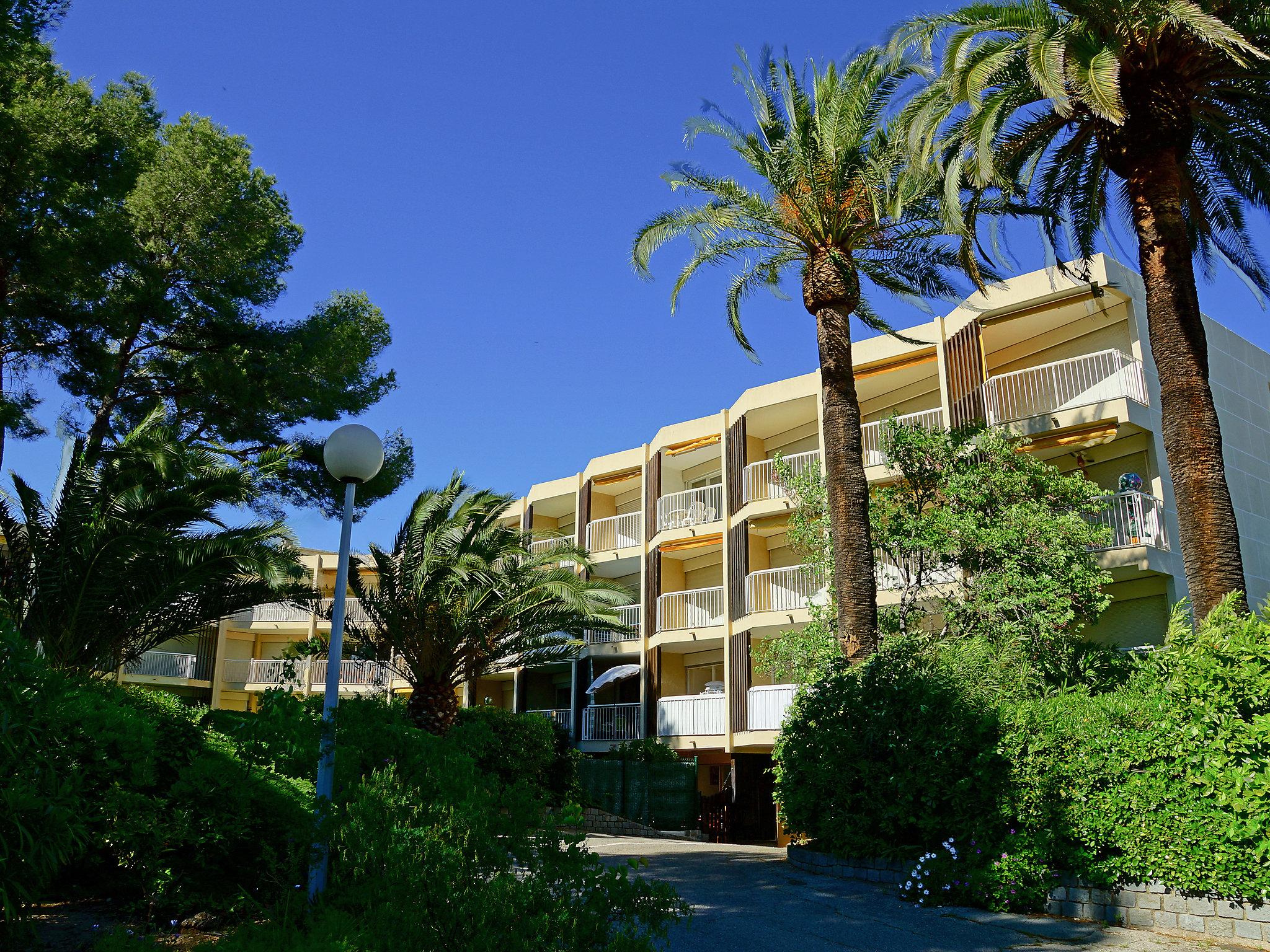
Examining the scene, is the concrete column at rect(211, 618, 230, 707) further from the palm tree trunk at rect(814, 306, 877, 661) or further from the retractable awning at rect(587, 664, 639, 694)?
the palm tree trunk at rect(814, 306, 877, 661)

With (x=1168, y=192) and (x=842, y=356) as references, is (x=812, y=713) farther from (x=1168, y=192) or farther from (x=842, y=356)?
(x=1168, y=192)

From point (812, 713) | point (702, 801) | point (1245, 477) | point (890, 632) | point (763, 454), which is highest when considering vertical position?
point (763, 454)

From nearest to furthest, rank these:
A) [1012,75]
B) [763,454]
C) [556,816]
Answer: [556,816] → [1012,75] → [763,454]

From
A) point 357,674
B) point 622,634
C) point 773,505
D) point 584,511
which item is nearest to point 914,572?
point 773,505

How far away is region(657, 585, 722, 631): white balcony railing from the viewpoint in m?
27.2

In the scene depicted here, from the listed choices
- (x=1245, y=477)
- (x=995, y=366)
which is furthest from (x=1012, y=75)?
(x=1245, y=477)

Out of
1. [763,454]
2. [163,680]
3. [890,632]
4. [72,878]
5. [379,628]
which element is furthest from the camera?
[163,680]

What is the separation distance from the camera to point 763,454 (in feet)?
92.2

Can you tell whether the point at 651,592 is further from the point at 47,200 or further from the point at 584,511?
the point at 47,200

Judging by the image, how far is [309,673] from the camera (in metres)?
35.3

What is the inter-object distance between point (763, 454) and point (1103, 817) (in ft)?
64.8

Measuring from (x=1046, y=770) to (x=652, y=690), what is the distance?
61.5 feet

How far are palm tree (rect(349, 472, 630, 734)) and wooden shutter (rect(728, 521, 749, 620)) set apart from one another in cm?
467

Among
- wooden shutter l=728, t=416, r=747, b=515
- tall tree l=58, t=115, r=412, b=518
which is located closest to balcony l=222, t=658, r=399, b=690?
wooden shutter l=728, t=416, r=747, b=515
